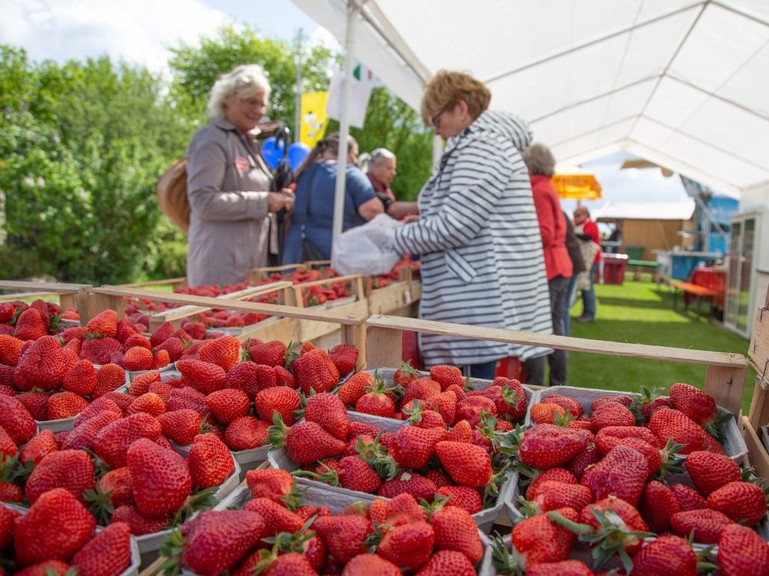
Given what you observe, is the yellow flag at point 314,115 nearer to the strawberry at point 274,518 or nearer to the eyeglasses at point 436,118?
the eyeglasses at point 436,118

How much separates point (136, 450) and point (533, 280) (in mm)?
2110

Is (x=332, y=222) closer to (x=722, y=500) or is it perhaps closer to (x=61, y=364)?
(x=61, y=364)

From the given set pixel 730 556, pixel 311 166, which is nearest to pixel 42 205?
pixel 311 166

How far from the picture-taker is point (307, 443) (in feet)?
3.72

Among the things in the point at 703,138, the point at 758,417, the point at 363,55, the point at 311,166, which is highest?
the point at 703,138

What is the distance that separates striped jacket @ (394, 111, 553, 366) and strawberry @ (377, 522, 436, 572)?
162cm

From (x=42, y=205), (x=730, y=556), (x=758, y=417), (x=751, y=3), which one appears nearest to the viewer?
(x=730, y=556)

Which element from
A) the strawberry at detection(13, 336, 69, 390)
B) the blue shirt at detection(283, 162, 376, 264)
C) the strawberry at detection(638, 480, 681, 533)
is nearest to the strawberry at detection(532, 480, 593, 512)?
the strawberry at detection(638, 480, 681, 533)

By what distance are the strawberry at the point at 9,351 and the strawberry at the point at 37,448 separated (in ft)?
1.73

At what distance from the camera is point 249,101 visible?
11.3 ft

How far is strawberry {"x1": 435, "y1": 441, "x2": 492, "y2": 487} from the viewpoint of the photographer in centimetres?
106

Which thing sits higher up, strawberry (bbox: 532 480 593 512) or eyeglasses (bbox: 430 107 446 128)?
eyeglasses (bbox: 430 107 446 128)

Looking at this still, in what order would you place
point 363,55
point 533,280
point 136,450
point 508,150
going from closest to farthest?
point 136,450 → point 508,150 → point 533,280 → point 363,55

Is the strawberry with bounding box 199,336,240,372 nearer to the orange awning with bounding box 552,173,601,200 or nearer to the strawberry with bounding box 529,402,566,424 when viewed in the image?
the strawberry with bounding box 529,402,566,424
